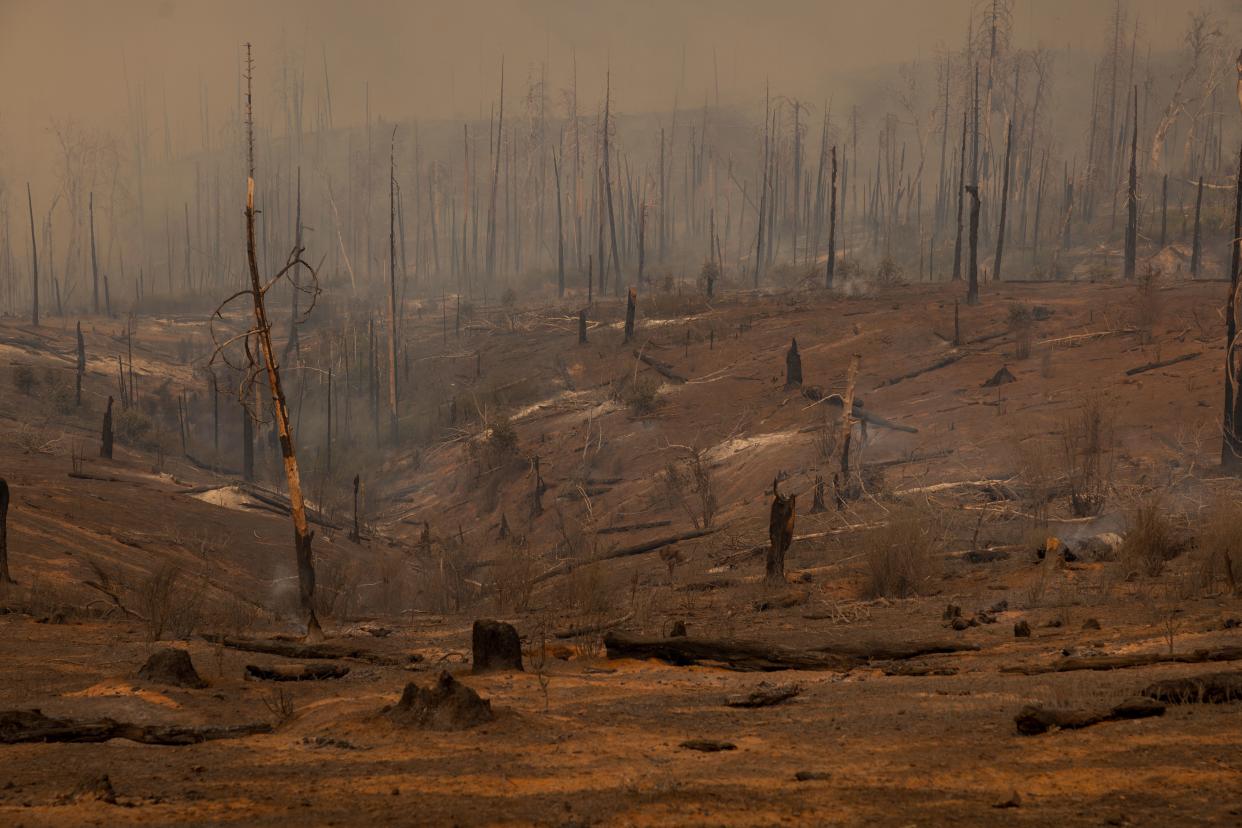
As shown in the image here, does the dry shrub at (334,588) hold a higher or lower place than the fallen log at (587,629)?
lower

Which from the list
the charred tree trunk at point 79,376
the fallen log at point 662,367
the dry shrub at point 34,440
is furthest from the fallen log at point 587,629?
the charred tree trunk at point 79,376

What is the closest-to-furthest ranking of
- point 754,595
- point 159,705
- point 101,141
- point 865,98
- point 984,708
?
point 984,708 → point 159,705 → point 754,595 → point 101,141 → point 865,98

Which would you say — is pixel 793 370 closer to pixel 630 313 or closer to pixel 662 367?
pixel 662 367

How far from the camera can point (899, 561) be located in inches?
605

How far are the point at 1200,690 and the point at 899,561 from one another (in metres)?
8.34

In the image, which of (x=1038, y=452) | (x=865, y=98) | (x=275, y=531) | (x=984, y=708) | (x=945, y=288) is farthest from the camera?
(x=865, y=98)

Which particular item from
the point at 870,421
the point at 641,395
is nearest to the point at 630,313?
the point at 641,395

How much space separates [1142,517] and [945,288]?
3224cm

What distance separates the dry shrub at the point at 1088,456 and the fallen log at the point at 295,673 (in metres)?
13.8

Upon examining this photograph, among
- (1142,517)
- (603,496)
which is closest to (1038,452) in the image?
(1142,517)

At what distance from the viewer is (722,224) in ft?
349

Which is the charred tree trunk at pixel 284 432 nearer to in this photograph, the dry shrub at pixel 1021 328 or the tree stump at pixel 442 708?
the tree stump at pixel 442 708

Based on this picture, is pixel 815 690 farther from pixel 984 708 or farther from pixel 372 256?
pixel 372 256

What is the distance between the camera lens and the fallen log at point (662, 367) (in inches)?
1578
